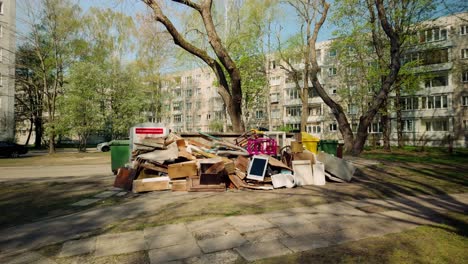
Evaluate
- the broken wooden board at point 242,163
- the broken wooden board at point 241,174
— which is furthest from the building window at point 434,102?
the broken wooden board at point 241,174

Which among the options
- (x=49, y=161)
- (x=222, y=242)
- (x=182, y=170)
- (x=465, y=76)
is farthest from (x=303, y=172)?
(x=465, y=76)

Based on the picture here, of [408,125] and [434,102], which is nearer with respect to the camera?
[434,102]

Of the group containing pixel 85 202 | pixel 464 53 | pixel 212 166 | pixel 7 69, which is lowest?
pixel 85 202

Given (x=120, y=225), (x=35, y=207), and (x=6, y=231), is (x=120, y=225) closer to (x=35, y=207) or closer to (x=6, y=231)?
(x=6, y=231)

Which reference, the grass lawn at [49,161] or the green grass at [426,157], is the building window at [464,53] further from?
the grass lawn at [49,161]

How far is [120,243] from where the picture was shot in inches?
146

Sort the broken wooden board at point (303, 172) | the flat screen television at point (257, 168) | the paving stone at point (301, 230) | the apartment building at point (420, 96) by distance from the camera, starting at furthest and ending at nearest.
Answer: the apartment building at point (420, 96), the broken wooden board at point (303, 172), the flat screen television at point (257, 168), the paving stone at point (301, 230)

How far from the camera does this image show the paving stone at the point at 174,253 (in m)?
3.18

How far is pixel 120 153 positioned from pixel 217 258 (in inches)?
377

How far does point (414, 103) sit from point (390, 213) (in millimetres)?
42942

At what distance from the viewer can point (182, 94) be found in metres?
63.9

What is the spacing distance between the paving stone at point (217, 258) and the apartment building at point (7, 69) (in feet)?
129

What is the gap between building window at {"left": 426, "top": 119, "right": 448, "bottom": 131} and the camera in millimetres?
37750

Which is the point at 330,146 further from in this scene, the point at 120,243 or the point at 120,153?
the point at 120,243
